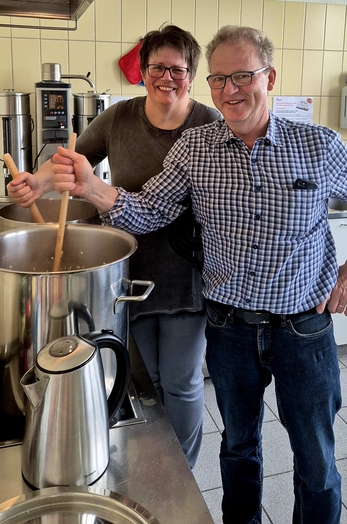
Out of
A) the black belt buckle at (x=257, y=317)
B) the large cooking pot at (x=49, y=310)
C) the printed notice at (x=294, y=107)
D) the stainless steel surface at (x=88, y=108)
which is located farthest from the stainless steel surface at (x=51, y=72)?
the large cooking pot at (x=49, y=310)

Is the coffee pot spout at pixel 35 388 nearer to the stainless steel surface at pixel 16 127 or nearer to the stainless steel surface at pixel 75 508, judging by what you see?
the stainless steel surface at pixel 75 508

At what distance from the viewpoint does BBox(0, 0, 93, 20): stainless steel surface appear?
106cm

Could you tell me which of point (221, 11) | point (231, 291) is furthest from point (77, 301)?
point (221, 11)

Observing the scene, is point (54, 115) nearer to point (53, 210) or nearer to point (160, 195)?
point (53, 210)

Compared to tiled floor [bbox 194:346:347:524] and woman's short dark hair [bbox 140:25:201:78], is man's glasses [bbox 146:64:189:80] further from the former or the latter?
tiled floor [bbox 194:346:347:524]

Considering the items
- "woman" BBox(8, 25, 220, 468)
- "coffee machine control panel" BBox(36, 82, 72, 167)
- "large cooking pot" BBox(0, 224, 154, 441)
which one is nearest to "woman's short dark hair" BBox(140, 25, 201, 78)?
"woman" BBox(8, 25, 220, 468)

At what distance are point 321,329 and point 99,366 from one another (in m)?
0.64

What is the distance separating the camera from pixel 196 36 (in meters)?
2.43

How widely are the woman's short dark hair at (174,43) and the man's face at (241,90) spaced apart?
0.60 feet

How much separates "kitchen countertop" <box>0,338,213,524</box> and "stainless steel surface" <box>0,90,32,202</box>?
4.91 ft

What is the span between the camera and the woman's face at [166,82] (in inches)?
48.1

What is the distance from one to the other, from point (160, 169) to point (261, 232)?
342mm

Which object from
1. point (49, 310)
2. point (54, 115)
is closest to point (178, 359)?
point (49, 310)

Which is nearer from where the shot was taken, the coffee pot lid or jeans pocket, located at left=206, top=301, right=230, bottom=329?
the coffee pot lid
